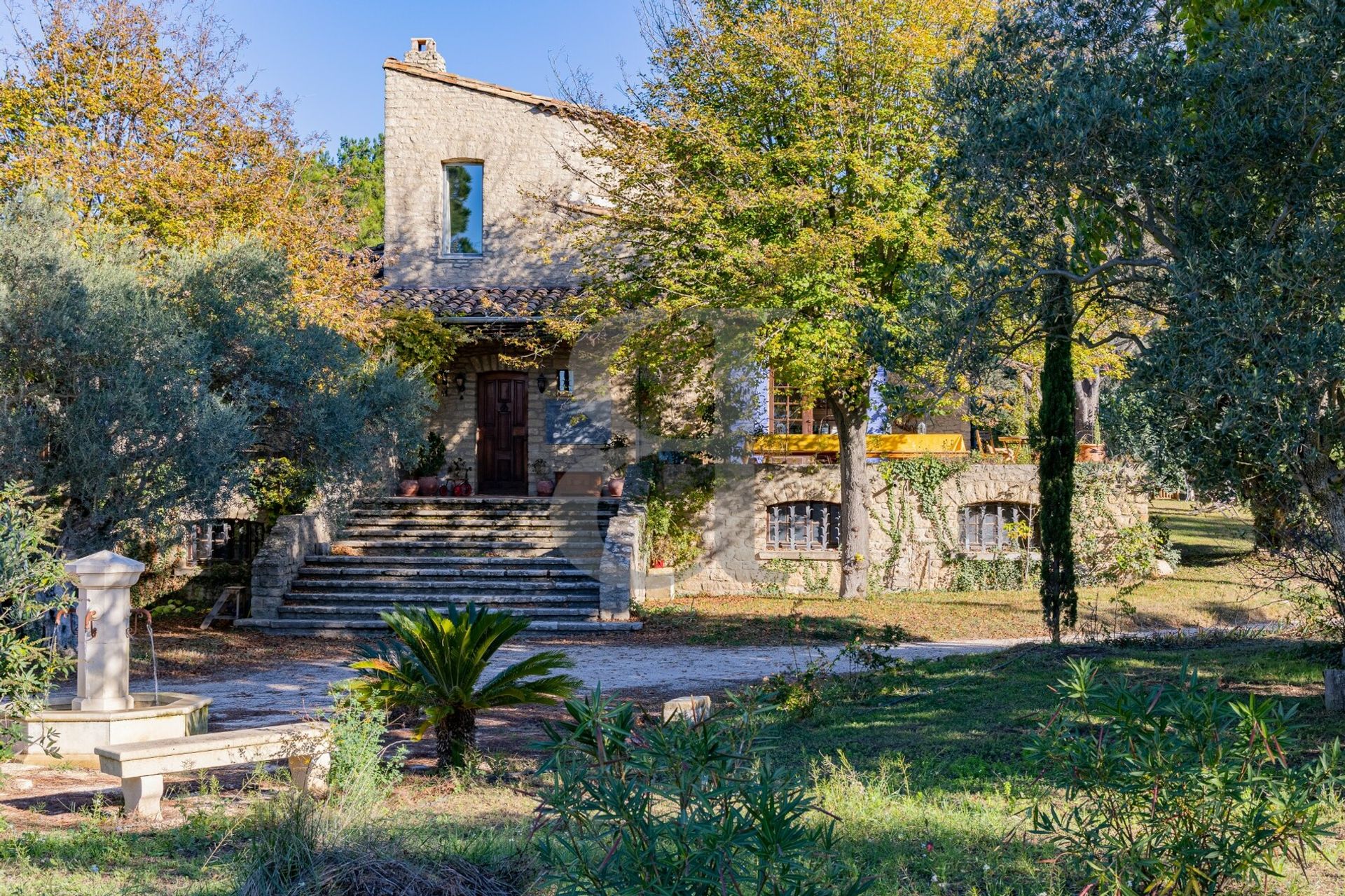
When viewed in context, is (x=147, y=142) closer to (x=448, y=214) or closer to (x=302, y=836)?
(x=448, y=214)

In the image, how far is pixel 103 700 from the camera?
25.0 feet

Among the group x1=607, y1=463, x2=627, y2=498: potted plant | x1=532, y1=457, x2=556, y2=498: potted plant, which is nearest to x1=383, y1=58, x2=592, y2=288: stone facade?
x1=532, y1=457, x2=556, y2=498: potted plant

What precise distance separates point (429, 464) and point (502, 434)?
1.49 m

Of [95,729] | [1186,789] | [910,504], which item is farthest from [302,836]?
[910,504]

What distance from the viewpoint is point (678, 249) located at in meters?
15.1

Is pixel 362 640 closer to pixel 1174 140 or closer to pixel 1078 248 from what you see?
pixel 1078 248

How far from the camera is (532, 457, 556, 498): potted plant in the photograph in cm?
1933

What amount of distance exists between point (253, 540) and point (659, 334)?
754cm

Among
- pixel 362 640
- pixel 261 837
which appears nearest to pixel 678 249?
pixel 362 640

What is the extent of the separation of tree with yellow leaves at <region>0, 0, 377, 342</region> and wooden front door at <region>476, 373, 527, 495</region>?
4.25 metres

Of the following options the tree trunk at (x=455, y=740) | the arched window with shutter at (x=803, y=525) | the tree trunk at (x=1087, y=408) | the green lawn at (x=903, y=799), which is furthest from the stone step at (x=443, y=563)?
the tree trunk at (x=1087, y=408)

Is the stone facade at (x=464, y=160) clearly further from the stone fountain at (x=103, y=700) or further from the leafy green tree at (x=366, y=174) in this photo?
the stone fountain at (x=103, y=700)

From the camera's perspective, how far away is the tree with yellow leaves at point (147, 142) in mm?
14141

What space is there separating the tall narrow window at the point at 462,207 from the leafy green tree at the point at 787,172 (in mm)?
5965
